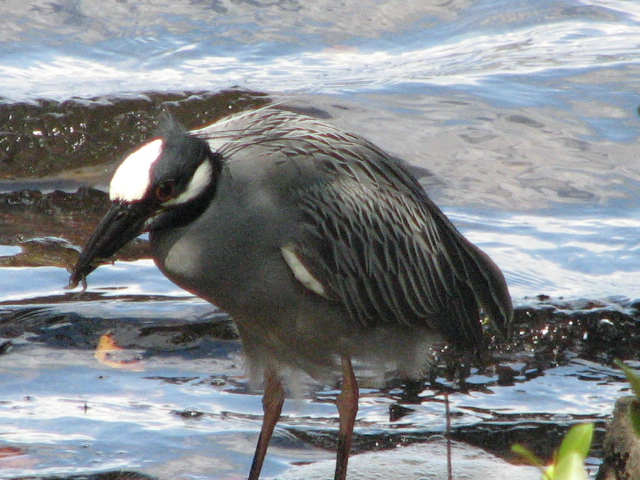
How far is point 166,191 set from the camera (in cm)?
381

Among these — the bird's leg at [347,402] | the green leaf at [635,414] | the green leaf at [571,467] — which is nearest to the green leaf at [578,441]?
the green leaf at [571,467]

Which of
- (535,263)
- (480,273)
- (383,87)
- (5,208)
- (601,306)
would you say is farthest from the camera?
(383,87)

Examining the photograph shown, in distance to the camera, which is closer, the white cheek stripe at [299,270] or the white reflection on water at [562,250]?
the white cheek stripe at [299,270]

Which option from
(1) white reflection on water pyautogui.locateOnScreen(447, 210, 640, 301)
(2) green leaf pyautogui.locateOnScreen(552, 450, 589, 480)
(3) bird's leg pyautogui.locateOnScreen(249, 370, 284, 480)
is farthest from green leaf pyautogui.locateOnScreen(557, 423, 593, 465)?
(1) white reflection on water pyautogui.locateOnScreen(447, 210, 640, 301)

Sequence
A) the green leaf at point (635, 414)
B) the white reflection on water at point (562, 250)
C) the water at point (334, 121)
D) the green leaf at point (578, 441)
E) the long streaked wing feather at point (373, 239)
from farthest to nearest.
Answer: the white reflection on water at point (562, 250) → the water at point (334, 121) → the long streaked wing feather at point (373, 239) → the green leaf at point (635, 414) → the green leaf at point (578, 441)

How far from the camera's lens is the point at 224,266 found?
156 inches

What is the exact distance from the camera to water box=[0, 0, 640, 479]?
5.20 metres

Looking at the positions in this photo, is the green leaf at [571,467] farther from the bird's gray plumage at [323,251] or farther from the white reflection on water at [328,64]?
the white reflection on water at [328,64]

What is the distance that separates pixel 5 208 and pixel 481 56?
5.73m

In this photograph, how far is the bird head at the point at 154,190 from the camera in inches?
146

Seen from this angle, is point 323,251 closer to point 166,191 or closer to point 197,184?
point 197,184

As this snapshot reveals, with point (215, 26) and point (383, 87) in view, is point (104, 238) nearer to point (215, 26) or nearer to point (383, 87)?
point (383, 87)

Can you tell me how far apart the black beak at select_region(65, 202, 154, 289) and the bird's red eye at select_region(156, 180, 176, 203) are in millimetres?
58

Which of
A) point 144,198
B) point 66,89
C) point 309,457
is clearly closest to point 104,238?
point 144,198
